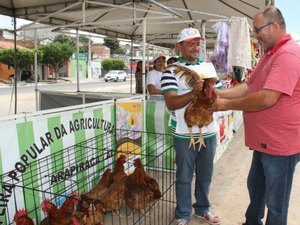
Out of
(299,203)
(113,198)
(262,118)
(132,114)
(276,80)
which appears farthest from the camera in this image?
(132,114)

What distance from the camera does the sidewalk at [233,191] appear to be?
357 cm

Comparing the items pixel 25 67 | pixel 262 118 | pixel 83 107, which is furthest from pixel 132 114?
pixel 25 67

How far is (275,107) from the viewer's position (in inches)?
90.8

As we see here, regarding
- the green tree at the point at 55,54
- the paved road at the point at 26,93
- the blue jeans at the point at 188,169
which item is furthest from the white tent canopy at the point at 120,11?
the green tree at the point at 55,54

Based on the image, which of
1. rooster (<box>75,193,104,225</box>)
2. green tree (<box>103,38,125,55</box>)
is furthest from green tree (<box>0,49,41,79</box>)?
rooster (<box>75,193,104,225</box>)

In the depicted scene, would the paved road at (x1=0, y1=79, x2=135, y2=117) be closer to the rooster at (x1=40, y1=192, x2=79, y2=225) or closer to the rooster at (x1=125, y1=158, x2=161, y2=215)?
the rooster at (x1=125, y1=158, x2=161, y2=215)

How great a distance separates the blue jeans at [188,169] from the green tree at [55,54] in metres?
37.8

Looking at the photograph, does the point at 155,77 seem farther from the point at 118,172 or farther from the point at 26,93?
the point at 26,93

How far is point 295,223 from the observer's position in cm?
339

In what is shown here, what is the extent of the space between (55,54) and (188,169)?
3840 centimetres

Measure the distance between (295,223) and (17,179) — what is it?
9.43 feet

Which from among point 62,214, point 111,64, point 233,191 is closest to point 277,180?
point 62,214

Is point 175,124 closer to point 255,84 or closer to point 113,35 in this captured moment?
point 255,84

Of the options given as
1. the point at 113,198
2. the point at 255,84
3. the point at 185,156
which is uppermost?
the point at 255,84
